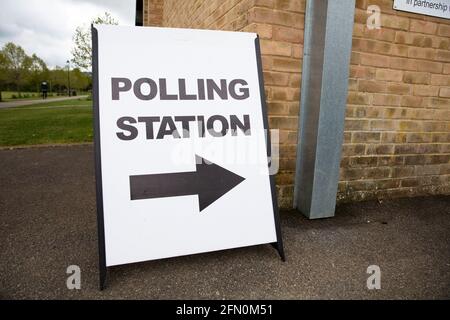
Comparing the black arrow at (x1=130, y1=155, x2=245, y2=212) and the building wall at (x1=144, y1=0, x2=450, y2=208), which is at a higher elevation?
the building wall at (x1=144, y1=0, x2=450, y2=208)

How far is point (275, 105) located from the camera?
105 inches

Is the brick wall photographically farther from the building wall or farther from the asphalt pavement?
the asphalt pavement

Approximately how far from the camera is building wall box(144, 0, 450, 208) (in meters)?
2.61

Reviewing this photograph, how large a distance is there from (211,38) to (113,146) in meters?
0.95

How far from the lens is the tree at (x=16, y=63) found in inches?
1583

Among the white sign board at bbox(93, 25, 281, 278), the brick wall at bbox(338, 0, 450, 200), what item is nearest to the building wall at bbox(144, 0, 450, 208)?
the brick wall at bbox(338, 0, 450, 200)

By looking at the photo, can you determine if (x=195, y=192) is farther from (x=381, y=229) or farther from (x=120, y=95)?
(x=381, y=229)

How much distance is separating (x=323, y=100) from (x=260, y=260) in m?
1.38

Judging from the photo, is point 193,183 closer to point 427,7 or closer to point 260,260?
point 260,260

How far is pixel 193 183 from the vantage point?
1945 mm

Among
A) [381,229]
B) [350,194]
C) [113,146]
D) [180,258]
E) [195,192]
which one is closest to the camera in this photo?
[113,146]

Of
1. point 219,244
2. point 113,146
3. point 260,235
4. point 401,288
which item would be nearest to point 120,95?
point 113,146

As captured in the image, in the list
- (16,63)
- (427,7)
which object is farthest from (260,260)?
(16,63)

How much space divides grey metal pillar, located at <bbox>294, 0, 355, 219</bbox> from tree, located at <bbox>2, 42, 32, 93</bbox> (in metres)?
46.9
